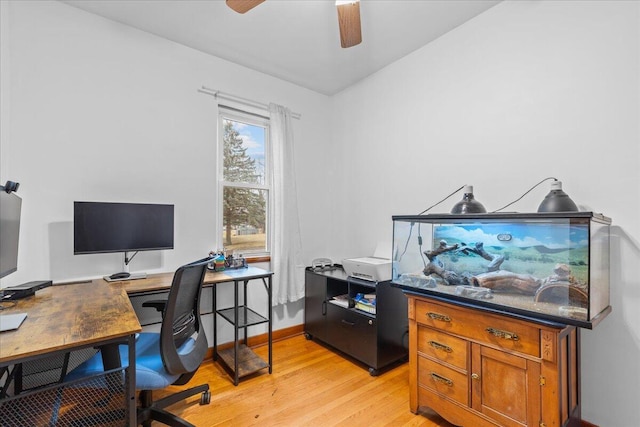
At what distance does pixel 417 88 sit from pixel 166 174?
2228 millimetres

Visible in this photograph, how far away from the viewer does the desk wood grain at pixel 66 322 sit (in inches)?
40.2

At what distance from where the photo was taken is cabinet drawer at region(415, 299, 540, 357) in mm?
1424

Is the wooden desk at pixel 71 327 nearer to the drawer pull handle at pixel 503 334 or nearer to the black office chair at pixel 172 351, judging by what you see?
the black office chair at pixel 172 351

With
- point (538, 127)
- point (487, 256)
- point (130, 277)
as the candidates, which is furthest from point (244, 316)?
point (538, 127)

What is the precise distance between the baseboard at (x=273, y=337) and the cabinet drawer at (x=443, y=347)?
162 cm

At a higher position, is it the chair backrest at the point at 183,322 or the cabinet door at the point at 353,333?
the chair backrest at the point at 183,322

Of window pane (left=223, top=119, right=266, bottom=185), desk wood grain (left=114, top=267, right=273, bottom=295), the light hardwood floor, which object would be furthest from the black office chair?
window pane (left=223, top=119, right=266, bottom=185)

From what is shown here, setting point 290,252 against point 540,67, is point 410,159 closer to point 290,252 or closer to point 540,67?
point 540,67

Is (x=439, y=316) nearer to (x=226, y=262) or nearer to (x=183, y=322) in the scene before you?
(x=183, y=322)

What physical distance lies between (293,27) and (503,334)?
2.44 m

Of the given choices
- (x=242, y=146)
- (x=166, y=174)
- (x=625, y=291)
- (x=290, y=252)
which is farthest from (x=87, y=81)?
(x=625, y=291)

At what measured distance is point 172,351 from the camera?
58.2 inches

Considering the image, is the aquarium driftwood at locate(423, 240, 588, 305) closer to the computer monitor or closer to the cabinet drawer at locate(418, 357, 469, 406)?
the cabinet drawer at locate(418, 357, 469, 406)

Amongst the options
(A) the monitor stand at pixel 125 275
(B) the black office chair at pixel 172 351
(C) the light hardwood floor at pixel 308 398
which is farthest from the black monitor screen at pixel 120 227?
(C) the light hardwood floor at pixel 308 398
